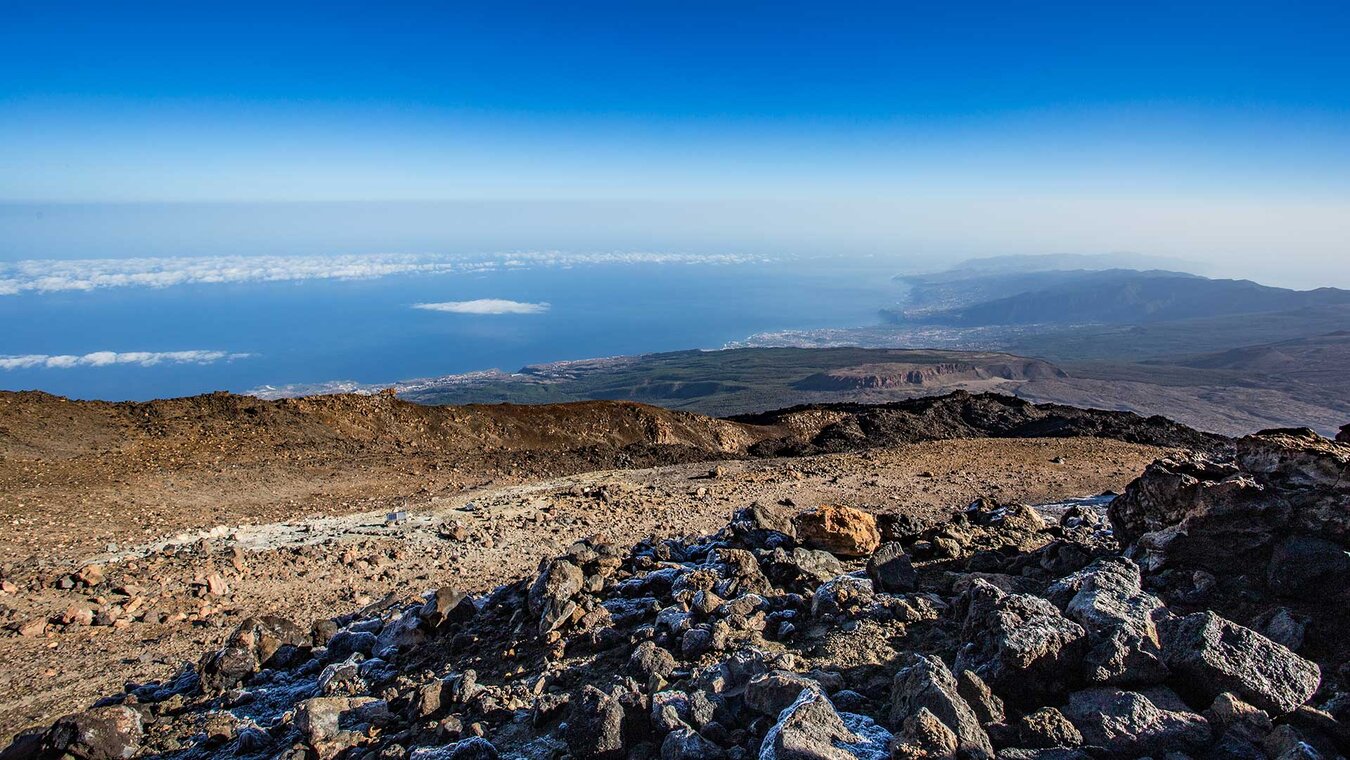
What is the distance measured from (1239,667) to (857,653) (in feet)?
7.54

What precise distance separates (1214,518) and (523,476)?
12.6 meters

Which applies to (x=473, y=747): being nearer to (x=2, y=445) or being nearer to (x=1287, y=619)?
(x=1287, y=619)

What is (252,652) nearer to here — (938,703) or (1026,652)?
(938,703)

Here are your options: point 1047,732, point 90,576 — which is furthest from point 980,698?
point 90,576

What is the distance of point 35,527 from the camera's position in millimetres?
11156

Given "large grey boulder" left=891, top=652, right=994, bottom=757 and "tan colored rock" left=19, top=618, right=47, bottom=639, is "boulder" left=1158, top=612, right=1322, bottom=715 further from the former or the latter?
"tan colored rock" left=19, top=618, right=47, bottom=639

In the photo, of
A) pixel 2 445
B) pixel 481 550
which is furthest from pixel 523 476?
pixel 2 445

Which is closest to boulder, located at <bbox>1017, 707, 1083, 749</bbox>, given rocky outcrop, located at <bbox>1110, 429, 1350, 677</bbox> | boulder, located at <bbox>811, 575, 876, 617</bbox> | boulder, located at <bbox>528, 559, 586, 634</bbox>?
boulder, located at <bbox>811, 575, 876, 617</bbox>

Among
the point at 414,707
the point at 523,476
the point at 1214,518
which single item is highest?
the point at 1214,518

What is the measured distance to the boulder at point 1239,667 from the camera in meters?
4.06

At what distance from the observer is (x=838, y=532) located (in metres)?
8.34

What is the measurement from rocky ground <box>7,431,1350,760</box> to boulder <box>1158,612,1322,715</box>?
14 mm

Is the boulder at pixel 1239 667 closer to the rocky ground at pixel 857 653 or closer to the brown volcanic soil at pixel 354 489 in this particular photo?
the rocky ground at pixel 857 653

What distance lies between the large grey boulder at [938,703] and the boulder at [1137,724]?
1.97 ft
